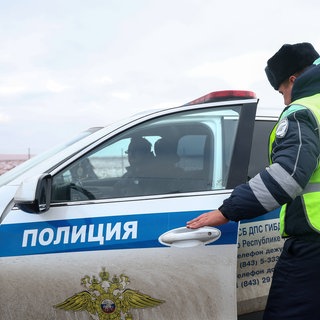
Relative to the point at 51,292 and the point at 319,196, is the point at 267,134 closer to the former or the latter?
the point at 319,196

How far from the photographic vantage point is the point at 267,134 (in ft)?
7.86

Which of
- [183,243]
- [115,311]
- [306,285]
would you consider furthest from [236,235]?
[115,311]

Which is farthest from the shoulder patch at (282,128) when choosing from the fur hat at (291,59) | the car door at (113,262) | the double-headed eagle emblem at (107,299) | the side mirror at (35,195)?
the side mirror at (35,195)

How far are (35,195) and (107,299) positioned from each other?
1.93 feet

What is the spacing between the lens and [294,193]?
1.58m

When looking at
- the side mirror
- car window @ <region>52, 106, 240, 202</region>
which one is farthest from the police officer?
the side mirror

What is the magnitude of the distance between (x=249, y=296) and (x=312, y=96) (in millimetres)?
1046

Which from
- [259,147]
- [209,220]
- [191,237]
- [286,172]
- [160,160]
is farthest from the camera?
[259,147]

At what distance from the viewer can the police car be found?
1887 mm

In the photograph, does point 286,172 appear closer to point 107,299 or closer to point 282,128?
point 282,128

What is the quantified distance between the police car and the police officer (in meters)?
0.20

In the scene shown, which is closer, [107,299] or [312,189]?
[312,189]

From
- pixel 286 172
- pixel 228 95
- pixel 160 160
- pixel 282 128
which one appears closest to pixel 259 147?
pixel 228 95

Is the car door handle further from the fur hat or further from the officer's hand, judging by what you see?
the fur hat
